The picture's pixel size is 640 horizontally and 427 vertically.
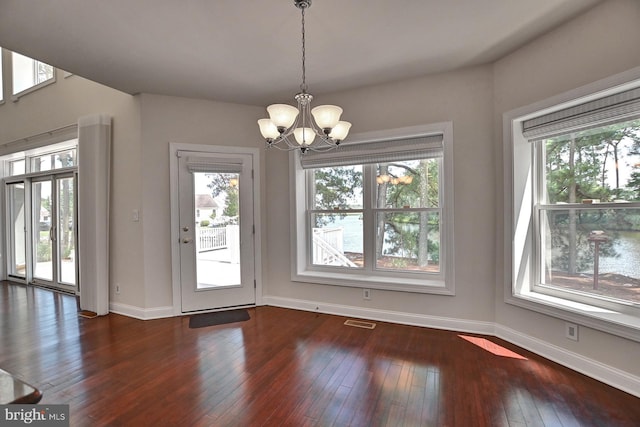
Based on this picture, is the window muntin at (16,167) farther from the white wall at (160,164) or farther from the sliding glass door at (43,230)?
the white wall at (160,164)

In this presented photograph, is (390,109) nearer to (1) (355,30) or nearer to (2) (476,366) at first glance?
(1) (355,30)

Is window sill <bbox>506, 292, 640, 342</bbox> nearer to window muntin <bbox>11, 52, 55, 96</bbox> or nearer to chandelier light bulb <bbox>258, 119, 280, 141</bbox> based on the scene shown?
chandelier light bulb <bbox>258, 119, 280, 141</bbox>

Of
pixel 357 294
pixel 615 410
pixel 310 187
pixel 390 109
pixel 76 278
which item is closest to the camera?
pixel 615 410

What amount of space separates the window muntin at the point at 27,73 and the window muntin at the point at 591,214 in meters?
7.17

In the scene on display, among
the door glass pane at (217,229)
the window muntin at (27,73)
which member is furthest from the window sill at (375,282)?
the window muntin at (27,73)

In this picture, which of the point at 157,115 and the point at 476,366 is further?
the point at 157,115

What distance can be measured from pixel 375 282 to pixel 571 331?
1.76m

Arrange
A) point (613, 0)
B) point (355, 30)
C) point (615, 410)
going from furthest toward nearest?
point (355, 30), point (613, 0), point (615, 410)

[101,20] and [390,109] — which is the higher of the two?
[101,20]

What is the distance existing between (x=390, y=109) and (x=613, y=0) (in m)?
1.83

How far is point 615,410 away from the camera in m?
1.90

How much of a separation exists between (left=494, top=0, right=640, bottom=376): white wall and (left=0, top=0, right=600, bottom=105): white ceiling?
0.44ft

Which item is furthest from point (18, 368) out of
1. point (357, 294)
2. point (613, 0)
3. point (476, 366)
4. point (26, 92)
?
point (613, 0)

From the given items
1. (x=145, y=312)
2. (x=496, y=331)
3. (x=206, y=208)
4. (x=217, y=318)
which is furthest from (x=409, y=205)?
(x=145, y=312)
